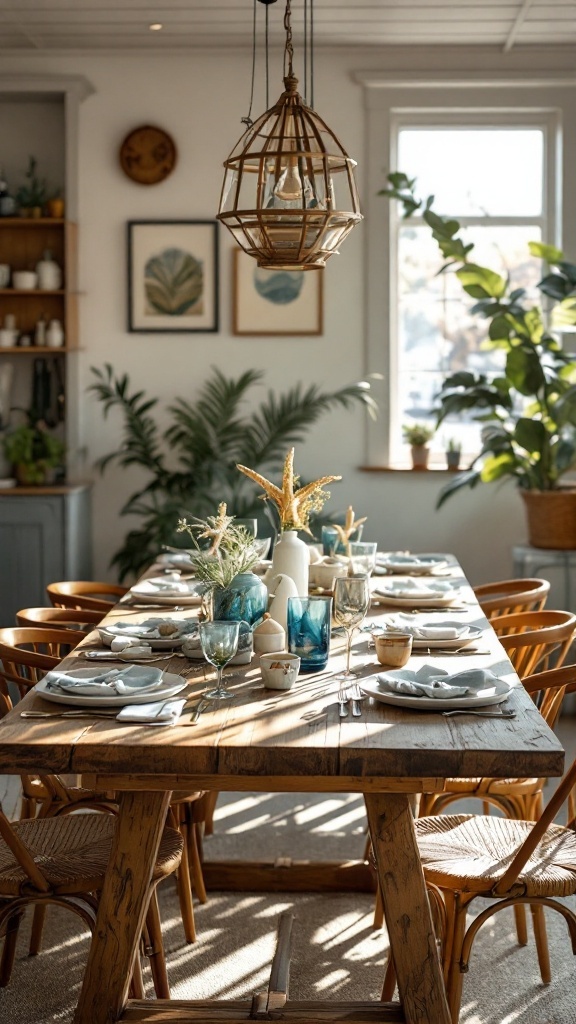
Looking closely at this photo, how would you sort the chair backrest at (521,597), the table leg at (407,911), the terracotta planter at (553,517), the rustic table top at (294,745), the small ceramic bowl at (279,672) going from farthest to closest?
the terracotta planter at (553,517)
the chair backrest at (521,597)
the small ceramic bowl at (279,672)
the table leg at (407,911)
the rustic table top at (294,745)

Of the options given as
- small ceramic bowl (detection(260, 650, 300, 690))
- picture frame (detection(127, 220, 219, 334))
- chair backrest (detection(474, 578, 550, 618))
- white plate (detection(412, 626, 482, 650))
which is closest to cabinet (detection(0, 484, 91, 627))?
picture frame (detection(127, 220, 219, 334))

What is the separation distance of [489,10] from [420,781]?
4.15 m

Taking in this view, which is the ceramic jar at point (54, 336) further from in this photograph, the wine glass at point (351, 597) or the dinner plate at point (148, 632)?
the wine glass at point (351, 597)

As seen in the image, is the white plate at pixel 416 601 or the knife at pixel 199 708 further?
the white plate at pixel 416 601

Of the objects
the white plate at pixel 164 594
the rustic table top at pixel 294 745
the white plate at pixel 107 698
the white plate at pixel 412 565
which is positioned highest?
the white plate at pixel 412 565

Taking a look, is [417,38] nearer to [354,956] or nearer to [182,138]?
[182,138]

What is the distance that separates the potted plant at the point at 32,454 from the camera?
5.72 m

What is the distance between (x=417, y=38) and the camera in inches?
224

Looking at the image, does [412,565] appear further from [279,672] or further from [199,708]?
[199,708]

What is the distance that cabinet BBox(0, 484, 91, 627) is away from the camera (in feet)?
18.3

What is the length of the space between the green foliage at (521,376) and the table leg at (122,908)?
3326 millimetres

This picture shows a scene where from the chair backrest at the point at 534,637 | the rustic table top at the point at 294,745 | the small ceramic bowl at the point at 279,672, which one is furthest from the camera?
the chair backrest at the point at 534,637

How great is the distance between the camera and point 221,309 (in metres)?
5.98

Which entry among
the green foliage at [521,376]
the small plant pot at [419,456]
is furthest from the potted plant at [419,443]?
the green foliage at [521,376]
